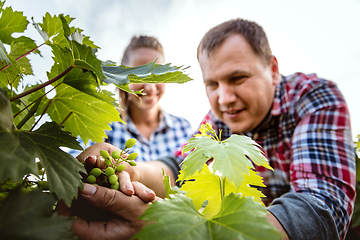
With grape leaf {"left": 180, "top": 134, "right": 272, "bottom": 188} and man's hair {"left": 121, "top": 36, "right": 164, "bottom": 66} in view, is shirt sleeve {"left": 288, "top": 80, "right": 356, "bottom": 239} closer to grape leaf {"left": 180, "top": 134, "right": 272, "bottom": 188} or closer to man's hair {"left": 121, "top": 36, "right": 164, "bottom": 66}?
grape leaf {"left": 180, "top": 134, "right": 272, "bottom": 188}

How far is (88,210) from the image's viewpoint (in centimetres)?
39

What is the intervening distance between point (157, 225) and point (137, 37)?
3127 millimetres

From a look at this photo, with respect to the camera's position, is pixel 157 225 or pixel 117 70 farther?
pixel 117 70

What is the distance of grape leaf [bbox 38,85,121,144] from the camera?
0.51m

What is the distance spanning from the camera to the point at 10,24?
507 mm

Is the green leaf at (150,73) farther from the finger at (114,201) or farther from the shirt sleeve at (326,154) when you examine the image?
the shirt sleeve at (326,154)

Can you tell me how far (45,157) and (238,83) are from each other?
4.05ft

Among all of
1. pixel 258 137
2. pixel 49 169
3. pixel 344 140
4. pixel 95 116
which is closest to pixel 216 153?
pixel 49 169

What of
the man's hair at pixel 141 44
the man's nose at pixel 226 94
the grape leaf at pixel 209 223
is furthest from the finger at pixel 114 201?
the man's hair at pixel 141 44

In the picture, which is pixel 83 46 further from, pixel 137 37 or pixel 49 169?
pixel 137 37

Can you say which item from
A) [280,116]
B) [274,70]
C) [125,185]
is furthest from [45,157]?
[274,70]

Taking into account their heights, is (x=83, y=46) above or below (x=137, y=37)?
below

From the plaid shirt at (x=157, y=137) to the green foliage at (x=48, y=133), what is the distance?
197 cm

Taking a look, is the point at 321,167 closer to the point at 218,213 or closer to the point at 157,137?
the point at 218,213
